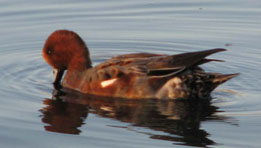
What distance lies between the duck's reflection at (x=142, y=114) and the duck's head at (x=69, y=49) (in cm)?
58

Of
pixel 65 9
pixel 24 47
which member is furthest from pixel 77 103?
pixel 65 9

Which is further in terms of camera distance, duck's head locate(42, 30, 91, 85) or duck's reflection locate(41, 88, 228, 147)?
duck's head locate(42, 30, 91, 85)

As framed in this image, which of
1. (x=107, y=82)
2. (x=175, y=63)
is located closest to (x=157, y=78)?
(x=175, y=63)

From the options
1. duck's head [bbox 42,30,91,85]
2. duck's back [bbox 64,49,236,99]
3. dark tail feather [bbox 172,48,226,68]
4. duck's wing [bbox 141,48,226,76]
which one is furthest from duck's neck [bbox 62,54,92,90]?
dark tail feather [bbox 172,48,226,68]

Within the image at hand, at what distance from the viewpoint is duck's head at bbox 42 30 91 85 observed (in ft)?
35.8

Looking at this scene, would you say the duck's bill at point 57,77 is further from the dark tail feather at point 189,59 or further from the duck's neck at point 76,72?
the dark tail feather at point 189,59

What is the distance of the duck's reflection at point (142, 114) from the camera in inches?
339

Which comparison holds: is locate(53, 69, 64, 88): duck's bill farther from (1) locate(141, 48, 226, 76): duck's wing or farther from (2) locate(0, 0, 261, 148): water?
(1) locate(141, 48, 226, 76): duck's wing

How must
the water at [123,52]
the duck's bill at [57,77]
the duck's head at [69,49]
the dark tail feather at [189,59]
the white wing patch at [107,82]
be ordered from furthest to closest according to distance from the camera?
1. the duck's bill at [57,77]
2. the duck's head at [69,49]
3. the white wing patch at [107,82]
4. the dark tail feather at [189,59]
5. the water at [123,52]

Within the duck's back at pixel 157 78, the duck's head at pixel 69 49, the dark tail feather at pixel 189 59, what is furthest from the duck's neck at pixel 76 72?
the dark tail feather at pixel 189 59

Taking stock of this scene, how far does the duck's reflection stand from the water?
14mm

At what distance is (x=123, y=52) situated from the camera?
42.5ft

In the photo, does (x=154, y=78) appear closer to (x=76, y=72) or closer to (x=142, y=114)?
(x=142, y=114)

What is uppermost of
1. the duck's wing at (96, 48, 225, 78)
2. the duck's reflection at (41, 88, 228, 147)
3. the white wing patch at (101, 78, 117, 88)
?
the duck's wing at (96, 48, 225, 78)
